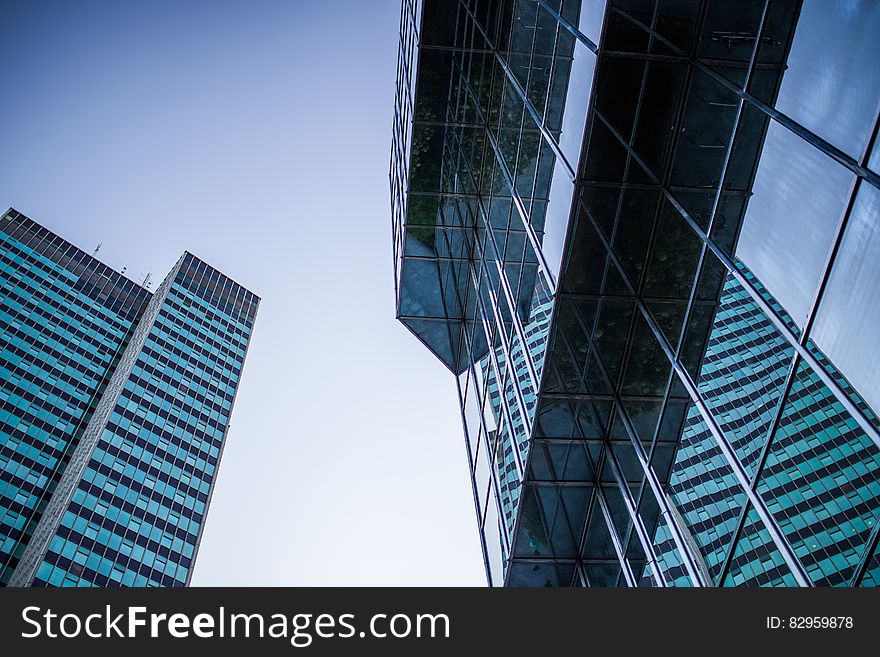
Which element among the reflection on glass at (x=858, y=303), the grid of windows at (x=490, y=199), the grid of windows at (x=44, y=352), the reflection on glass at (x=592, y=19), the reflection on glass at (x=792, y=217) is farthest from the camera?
the grid of windows at (x=44, y=352)

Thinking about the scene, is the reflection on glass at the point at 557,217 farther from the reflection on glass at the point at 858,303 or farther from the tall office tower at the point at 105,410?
the tall office tower at the point at 105,410

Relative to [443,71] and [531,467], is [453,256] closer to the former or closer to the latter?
[443,71]

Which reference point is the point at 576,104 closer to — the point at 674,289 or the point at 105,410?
Result: the point at 674,289

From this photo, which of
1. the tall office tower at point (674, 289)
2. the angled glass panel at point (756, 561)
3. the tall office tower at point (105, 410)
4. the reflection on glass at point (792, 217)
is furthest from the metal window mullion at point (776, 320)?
the tall office tower at point (105, 410)

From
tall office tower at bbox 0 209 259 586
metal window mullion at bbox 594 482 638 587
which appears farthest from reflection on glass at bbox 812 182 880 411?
tall office tower at bbox 0 209 259 586

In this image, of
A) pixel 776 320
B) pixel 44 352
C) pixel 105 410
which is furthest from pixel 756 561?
pixel 44 352

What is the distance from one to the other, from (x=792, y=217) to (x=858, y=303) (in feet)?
5.89

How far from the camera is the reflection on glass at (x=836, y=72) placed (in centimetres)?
742

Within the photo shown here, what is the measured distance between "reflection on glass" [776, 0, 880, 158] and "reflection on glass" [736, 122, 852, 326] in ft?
1.10

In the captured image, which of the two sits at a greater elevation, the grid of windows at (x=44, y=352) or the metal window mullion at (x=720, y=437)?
the grid of windows at (x=44, y=352)

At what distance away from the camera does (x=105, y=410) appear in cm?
11412

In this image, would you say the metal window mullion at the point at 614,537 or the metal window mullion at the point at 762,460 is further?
the metal window mullion at the point at 614,537

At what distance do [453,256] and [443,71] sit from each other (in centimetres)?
613

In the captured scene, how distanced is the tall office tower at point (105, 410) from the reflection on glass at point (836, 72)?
310 feet
